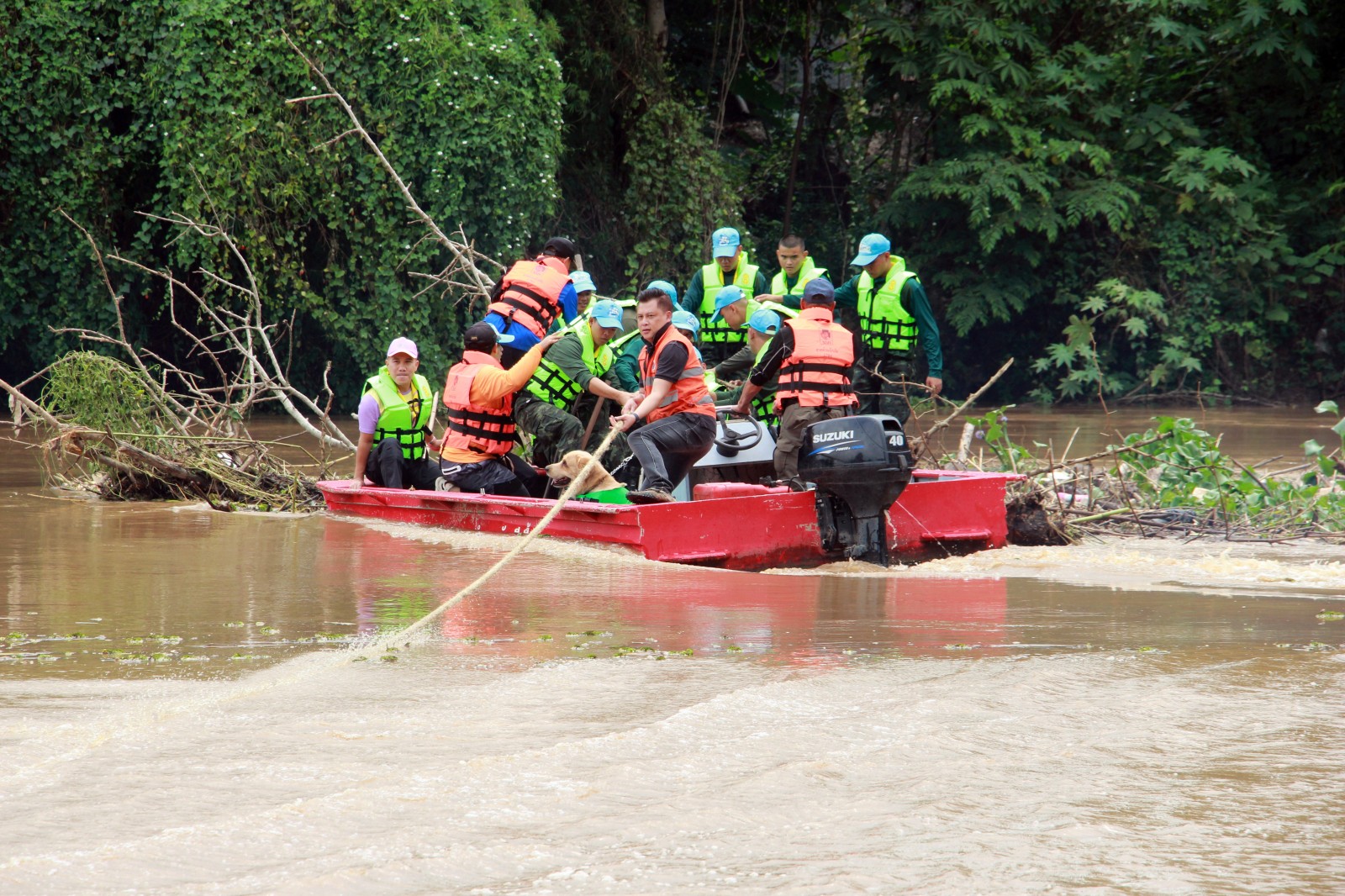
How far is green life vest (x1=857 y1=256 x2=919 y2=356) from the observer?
10.6 meters

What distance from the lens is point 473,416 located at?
8.79 m

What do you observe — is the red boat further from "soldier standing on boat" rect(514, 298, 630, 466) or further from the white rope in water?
the white rope in water

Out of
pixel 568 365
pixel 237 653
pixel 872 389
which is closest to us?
pixel 237 653

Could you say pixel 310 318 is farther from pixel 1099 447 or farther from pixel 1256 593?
pixel 1256 593

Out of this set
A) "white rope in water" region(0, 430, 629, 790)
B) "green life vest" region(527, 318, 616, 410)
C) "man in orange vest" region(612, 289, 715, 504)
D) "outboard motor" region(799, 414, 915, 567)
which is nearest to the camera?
"white rope in water" region(0, 430, 629, 790)

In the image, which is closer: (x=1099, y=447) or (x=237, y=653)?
(x=237, y=653)

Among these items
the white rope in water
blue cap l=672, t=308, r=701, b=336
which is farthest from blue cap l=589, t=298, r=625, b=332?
the white rope in water

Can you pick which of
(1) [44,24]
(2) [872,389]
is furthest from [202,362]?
(2) [872,389]

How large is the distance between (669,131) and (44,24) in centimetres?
794

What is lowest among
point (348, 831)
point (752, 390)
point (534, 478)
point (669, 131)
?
point (348, 831)

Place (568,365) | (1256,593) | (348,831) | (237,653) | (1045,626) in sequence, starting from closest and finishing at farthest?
(348,831), (237,653), (1045,626), (1256,593), (568,365)

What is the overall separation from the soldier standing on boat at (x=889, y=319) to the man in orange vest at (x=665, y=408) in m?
2.36

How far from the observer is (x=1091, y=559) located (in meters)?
8.10

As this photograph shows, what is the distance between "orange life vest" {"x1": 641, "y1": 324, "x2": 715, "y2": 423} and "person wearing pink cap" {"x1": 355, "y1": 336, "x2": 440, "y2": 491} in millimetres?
1661
